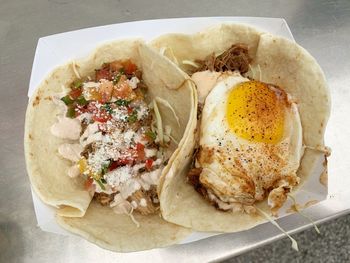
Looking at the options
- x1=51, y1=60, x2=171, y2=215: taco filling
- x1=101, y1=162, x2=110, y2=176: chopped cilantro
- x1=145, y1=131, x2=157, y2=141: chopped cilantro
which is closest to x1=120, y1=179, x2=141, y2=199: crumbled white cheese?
x1=51, y1=60, x2=171, y2=215: taco filling

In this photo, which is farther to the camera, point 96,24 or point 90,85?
point 96,24

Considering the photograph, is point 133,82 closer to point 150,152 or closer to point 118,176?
point 150,152

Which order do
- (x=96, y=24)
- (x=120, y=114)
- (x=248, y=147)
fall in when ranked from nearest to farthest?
1. (x=248, y=147)
2. (x=120, y=114)
3. (x=96, y=24)

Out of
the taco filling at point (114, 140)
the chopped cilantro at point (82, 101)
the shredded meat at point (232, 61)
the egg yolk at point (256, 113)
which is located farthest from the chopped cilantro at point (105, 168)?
the shredded meat at point (232, 61)

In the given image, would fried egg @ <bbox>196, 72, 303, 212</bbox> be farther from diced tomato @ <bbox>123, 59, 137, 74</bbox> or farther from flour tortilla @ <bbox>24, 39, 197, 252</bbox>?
diced tomato @ <bbox>123, 59, 137, 74</bbox>

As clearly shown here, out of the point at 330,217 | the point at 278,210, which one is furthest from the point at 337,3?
the point at 278,210

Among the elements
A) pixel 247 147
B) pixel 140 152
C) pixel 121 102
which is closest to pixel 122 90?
pixel 121 102
